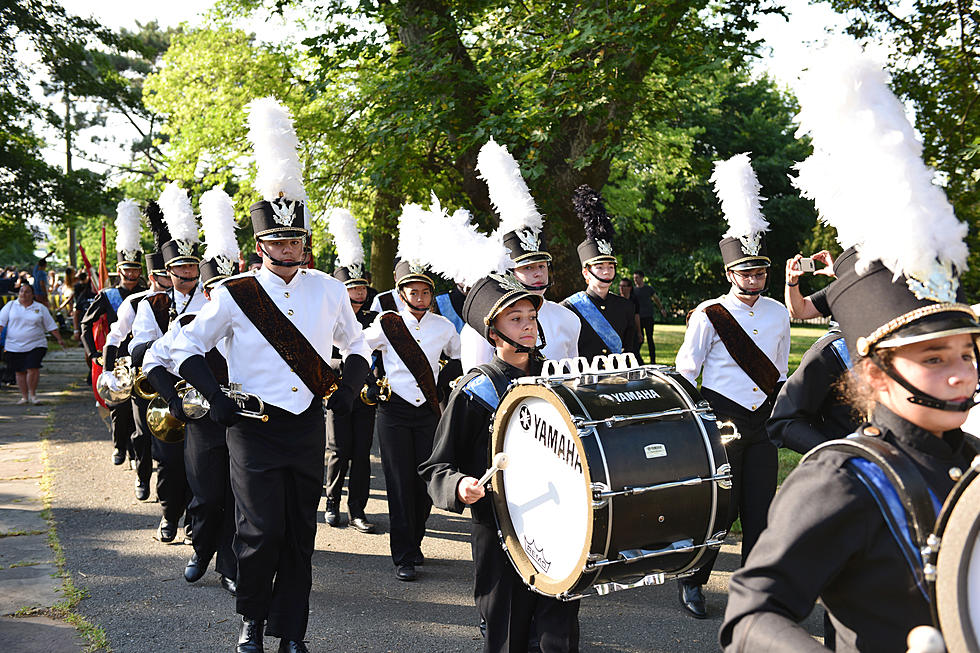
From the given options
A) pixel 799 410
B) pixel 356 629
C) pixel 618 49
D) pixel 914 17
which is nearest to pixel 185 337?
pixel 356 629

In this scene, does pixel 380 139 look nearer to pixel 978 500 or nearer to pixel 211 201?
pixel 211 201

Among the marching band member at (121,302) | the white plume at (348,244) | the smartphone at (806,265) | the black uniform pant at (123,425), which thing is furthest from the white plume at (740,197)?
the black uniform pant at (123,425)

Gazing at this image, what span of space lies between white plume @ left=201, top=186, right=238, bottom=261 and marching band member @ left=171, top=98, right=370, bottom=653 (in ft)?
7.32

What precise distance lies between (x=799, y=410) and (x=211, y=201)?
499 cm

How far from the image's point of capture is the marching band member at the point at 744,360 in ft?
18.6

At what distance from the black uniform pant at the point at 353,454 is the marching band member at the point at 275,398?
9.25 feet

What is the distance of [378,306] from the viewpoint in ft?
30.8

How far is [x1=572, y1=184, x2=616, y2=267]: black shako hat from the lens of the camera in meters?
8.11

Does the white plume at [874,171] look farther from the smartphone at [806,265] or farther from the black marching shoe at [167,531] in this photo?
the black marching shoe at [167,531]

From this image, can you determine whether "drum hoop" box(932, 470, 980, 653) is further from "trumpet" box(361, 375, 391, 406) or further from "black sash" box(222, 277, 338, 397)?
"trumpet" box(361, 375, 391, 406)

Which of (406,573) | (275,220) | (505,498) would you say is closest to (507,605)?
(505,498)

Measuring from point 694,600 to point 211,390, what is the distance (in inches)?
127

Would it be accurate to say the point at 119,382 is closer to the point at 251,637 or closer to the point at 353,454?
the point at 353,454

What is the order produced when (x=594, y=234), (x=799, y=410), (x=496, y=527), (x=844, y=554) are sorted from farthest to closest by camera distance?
(x=594, y=234) → (x=799, y=410) → (x=496, y=527) → (x=844, y=554)
